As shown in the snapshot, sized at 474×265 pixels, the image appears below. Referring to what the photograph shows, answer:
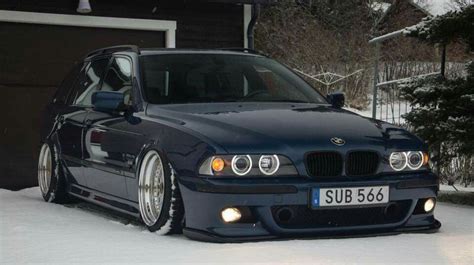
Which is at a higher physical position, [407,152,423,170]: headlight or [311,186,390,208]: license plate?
[407,152,423,170]: headlight

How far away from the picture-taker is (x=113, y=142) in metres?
6.77

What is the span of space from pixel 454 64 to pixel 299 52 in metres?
18.0

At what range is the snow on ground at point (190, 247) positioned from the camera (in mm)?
4949

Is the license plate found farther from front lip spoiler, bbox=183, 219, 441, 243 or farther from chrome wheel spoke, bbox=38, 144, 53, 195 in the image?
chrome wheel spoke, bbox=38, 144, 53, 195

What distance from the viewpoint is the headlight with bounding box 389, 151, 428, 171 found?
5.89 m

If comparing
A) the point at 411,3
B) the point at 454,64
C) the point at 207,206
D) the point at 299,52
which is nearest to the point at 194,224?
the point at 207,206

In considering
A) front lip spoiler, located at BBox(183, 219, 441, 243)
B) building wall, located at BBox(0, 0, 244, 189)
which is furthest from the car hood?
building wall, located at BBox(0, 0, 244, 189)

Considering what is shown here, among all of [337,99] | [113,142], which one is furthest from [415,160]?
[113,142]

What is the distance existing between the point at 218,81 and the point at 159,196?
1.28 meters

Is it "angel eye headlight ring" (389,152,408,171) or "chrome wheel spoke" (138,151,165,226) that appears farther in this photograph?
"chrome wheel spoke" (138,151,165,226)

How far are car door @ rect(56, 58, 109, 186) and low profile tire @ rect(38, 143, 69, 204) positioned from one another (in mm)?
209

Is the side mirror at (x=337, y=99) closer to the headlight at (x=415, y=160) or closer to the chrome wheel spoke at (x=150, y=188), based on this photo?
the headlight at (x=415, y=160)

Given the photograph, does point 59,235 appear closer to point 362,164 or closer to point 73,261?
point 73,261

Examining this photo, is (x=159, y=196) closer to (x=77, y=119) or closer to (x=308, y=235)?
(x=308, y=235)
